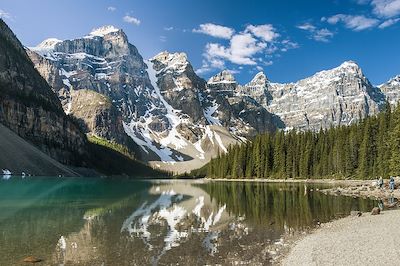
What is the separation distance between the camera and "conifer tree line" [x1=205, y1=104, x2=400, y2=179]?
97.1m

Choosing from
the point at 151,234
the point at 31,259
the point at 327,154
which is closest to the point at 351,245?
the point at 151,234

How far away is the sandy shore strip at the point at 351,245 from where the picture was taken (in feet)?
63.8

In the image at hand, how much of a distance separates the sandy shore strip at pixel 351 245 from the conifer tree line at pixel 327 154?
61.7 meters

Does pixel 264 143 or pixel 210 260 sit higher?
pixel 264 143

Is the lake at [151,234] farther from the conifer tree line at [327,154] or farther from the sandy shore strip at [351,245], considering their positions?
the conifer tree line at [327,154]

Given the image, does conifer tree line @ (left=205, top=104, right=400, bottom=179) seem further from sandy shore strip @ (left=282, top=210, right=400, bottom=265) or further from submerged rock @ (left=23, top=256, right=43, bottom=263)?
submerged rock @ (left=23, top=256, right=43, bottom=263)

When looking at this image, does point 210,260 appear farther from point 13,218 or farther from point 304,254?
point 13,218

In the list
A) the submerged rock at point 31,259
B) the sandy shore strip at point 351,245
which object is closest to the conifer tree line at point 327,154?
the sandy shore strip at point 351,245

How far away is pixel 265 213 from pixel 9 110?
19217cm

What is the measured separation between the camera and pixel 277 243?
26469mm

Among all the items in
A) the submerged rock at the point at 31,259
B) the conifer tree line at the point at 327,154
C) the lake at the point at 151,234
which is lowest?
the lake at the point at 151,234

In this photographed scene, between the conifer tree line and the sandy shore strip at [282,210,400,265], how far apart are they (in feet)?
202

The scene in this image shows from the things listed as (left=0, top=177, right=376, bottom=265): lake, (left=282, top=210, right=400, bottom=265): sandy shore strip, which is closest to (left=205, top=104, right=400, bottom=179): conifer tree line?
(left=0, top=177, right=376, bottom=265): lake

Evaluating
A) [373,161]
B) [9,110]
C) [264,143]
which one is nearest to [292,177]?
[264,143]
